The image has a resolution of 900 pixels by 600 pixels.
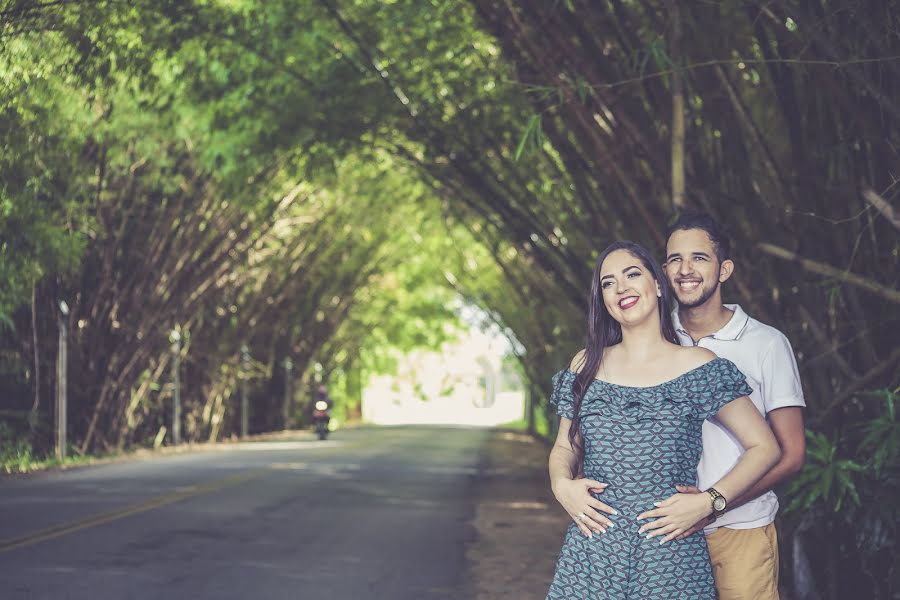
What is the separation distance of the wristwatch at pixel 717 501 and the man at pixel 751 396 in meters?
0.20

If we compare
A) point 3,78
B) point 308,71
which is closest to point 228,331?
point 308,71

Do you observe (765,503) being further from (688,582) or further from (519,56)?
(519,56)

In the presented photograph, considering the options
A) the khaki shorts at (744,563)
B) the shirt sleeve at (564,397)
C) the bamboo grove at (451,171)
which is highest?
the bamboo grove at (451,171)

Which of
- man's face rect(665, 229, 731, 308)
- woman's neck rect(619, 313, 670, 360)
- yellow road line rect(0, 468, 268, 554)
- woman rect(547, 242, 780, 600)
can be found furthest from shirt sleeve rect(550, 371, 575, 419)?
yellow road line rect(0, 468, 268, 554)

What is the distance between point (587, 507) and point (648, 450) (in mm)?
209

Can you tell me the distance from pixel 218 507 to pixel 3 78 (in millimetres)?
4593

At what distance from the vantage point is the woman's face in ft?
11.4

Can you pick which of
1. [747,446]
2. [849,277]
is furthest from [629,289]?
[849,277]

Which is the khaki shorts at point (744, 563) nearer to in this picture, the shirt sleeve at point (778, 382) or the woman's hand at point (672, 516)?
the shirt sleeve at point (778, 382)

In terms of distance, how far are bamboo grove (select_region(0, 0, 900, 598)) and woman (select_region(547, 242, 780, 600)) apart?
2.60 meters

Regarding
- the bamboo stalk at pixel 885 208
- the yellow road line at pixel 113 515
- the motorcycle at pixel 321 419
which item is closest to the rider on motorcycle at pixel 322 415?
the motorcycle at pixel 321 419

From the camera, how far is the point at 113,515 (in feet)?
39.7

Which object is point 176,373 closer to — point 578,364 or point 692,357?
point 578,364

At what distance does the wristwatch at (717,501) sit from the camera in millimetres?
3428
